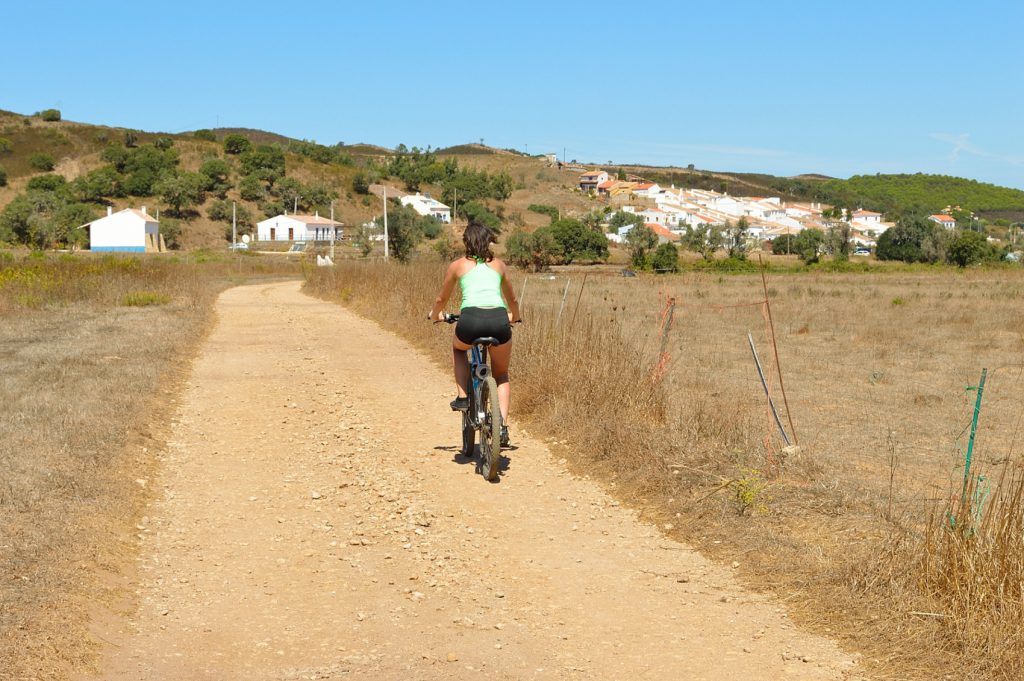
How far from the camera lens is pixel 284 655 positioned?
4457 mm

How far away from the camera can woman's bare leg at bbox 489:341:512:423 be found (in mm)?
7559

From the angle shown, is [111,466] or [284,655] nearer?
[284,655]

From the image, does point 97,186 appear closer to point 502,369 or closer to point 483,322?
point 502,369

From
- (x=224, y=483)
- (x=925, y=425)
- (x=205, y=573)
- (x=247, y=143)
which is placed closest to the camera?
(x=205, y=573)

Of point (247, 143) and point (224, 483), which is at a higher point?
point (247, 143)

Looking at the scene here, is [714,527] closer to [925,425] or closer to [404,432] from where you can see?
[404,432]

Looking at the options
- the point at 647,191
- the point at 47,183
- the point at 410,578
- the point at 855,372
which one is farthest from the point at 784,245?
the point at 410,578

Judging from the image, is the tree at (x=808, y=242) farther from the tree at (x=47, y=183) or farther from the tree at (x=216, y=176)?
the tree at (x=47, y=183)

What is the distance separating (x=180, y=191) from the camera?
105m

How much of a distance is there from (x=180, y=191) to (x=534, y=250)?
4914cm

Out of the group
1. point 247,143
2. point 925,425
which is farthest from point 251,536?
point 247,143

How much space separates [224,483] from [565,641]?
378 cm

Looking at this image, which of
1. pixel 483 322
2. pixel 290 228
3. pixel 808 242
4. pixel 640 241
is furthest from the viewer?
pixel 290 228

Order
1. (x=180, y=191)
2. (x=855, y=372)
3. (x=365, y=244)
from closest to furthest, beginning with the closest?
(x=855, y=372), (x=365, y=244), (x=180, y=191)
